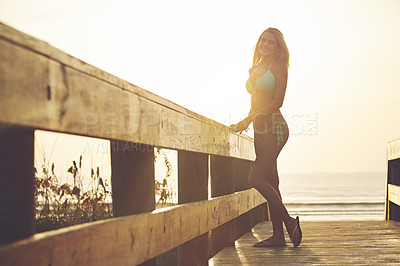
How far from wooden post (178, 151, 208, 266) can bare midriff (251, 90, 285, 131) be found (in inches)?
49.8

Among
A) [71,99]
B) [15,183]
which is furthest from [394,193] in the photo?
[15,183]

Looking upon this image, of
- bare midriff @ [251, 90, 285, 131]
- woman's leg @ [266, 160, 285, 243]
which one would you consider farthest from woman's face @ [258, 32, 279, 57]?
woman's leg @ [266, 160, 285, 243]

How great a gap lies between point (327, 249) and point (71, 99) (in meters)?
3.28

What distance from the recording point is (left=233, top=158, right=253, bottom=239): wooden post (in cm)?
511

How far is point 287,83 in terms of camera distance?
4.29 meters

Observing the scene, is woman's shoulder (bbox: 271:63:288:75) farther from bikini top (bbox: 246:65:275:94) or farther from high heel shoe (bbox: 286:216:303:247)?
high heel shoe (bbox: 286:216:303:247)

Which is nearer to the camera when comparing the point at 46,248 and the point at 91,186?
the point at 46,248

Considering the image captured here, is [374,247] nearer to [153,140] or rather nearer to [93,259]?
[153,140]

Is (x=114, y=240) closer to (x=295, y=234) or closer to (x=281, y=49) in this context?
(x=295, y=234)

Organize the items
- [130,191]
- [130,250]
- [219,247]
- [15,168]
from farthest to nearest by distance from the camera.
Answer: [219,247], [130,191], [130,250], [15,168]

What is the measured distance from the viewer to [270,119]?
171 inches

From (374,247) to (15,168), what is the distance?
12.1 ft

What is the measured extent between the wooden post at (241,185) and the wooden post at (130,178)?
2.89 m

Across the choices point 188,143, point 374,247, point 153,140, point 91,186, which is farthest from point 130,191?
point 91,186
